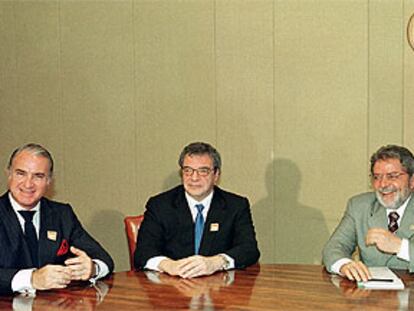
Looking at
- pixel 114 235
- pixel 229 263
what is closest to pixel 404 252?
pixel 229 263

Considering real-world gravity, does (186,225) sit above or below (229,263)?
above

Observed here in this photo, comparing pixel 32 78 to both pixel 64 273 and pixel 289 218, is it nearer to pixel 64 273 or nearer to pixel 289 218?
pixel 289 218

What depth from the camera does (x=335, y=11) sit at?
612 cm

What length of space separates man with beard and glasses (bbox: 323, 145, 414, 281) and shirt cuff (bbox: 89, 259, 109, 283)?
1.15m

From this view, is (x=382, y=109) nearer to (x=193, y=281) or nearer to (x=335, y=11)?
(x=335, y=11)

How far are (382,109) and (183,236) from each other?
193 cm

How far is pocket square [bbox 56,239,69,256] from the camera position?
14.2 feet

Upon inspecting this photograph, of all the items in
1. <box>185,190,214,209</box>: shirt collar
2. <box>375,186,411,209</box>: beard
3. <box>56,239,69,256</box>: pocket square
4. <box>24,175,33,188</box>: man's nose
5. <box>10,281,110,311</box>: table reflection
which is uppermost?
<box>24,175,33,188</box>: man's nose

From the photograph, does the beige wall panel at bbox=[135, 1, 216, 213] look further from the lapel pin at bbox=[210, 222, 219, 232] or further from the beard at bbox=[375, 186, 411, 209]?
the beard at bbox=[375, 186, 411, 209]

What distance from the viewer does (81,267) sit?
4.04 meters

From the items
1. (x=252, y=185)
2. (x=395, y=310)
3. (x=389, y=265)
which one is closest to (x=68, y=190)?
(x=252, y=185)

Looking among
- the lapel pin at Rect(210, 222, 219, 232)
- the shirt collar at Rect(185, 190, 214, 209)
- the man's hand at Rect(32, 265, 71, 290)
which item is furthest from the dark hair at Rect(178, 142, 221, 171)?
the man's hand at Rect(32, 265, 71, 290)

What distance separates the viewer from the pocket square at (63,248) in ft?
14.2

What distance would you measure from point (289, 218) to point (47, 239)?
8.25 ft
